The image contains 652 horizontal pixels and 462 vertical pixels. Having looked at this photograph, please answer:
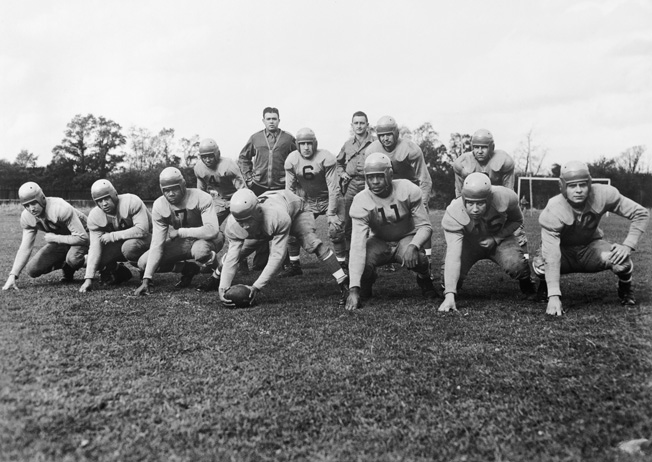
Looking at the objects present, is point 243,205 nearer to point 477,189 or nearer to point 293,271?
point 477,189

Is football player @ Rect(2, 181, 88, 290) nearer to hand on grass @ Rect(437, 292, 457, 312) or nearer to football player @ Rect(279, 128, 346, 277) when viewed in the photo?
football player @ Rect(279, 128, 346, 277)

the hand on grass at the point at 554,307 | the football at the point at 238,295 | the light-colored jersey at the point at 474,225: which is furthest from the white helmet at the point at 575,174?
the football at the point at 238,295

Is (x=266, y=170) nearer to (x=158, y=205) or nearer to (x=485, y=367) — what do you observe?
(x=158, y=205)

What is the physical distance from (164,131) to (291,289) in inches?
1693

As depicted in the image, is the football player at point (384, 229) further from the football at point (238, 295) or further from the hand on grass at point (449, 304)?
the football at point (238, 295)

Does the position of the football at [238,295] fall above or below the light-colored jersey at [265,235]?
below

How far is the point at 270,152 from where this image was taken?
370 inches

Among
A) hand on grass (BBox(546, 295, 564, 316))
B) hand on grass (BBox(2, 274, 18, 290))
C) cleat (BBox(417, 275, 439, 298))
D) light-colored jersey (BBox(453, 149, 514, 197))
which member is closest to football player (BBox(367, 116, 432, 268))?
light-colored jersey (BBox(453, 149, 514, 197))

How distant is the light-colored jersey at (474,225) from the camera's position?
5902mm

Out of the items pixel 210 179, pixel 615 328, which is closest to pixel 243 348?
pixel 615 328

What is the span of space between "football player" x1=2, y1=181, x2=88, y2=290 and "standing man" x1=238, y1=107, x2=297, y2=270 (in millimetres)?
2881

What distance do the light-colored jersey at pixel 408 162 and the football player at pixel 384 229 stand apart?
1.52 metres

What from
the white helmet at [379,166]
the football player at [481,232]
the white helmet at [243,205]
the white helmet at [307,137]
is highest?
the white helmet at [307,137]

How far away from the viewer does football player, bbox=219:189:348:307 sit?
612cm
